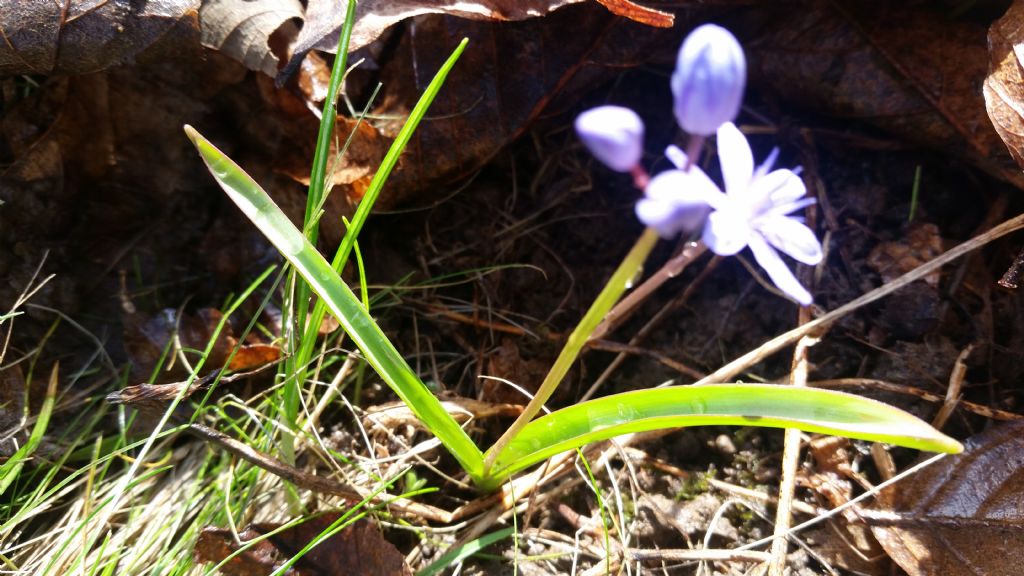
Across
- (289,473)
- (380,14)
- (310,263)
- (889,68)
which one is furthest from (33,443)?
(889,68)

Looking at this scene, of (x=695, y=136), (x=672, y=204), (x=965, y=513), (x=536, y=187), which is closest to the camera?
(x=672, y=204)

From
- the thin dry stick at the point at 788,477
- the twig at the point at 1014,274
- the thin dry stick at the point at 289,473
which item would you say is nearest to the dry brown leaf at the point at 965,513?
the thin dry stick at the point at 788,477

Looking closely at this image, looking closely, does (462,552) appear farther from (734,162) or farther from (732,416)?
(734,162)

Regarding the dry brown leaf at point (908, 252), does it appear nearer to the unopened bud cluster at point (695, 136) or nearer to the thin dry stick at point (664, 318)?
the thin dry stick at point (664, 318)

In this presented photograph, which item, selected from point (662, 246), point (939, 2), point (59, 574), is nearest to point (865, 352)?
point (662, 246)

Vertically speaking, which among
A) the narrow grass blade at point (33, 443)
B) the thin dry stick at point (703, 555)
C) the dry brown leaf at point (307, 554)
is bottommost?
the narrow grass blade at point (33, 443)

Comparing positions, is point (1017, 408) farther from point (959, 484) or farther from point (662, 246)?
point (662, 246)
